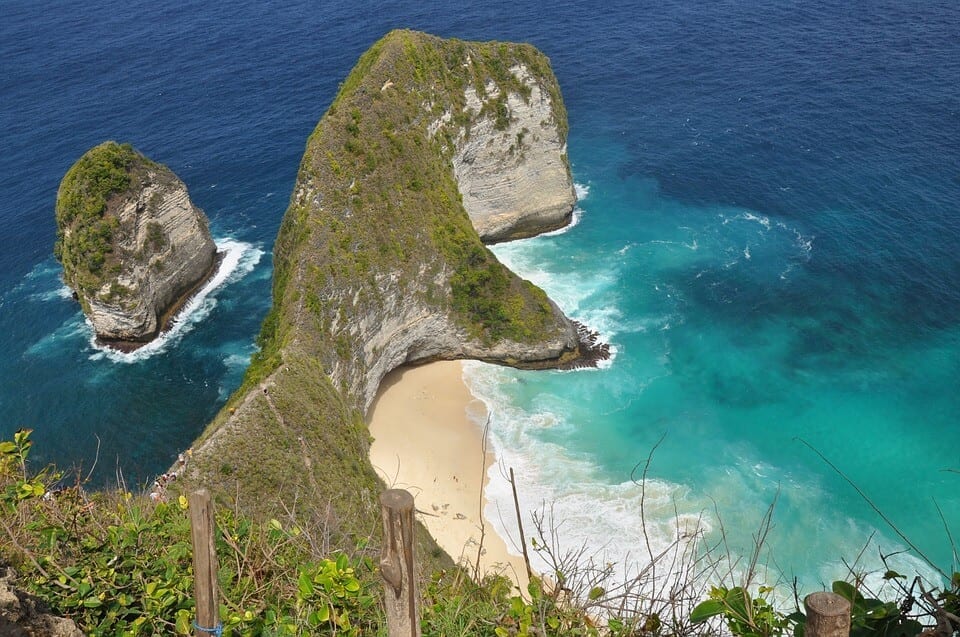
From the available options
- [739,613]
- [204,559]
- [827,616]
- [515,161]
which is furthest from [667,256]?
[827,616]

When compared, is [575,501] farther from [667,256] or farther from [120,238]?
[120,238]

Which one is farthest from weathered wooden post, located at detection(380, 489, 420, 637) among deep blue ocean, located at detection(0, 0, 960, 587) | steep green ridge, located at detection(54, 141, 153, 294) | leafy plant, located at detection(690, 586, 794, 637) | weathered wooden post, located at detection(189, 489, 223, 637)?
steep green ridge, located at detection(54, 141, 153, 294)

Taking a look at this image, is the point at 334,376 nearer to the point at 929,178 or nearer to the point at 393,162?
the point at 393,162

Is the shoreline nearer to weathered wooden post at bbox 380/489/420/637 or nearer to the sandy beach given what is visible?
the sandy beach

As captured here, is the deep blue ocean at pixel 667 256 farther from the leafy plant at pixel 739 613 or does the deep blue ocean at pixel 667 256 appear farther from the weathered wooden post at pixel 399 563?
the weathered wooden post at pixel 399 563

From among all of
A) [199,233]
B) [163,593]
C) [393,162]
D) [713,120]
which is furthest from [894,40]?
[163,593]

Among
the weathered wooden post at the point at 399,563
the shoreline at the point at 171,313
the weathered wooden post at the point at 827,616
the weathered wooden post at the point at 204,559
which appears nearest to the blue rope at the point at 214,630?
the weathered wooden post at the point at 204,559
